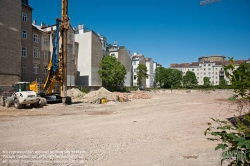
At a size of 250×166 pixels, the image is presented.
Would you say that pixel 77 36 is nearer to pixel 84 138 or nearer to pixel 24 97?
pixel 24 97

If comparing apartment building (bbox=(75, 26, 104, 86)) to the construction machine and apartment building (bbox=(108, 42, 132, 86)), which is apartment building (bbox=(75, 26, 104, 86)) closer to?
apartment building (bbox=(108, 42, 132, 86))

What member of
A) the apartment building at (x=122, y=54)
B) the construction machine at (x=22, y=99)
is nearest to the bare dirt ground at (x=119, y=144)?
the construction machine at (x=22, y=99)

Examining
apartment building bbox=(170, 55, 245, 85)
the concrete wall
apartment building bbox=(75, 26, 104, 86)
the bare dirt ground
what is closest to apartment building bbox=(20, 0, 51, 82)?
the concrete wall

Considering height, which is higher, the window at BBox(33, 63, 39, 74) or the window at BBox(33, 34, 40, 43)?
the window at BBox(33, 34, 40, 43)

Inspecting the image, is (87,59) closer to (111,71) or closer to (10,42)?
(111,71)

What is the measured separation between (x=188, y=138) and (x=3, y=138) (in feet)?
29.4

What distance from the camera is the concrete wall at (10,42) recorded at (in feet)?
84.1

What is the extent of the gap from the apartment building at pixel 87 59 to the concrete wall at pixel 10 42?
58.9 feet

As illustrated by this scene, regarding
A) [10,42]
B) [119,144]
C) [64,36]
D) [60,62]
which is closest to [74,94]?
[10,42]

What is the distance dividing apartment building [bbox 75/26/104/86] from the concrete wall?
17.9 meters

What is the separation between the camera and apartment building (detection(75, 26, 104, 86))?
44312 mm

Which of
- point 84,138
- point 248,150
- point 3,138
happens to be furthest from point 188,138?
point 3,138

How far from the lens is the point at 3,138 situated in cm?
794

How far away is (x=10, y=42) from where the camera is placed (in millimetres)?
26719
